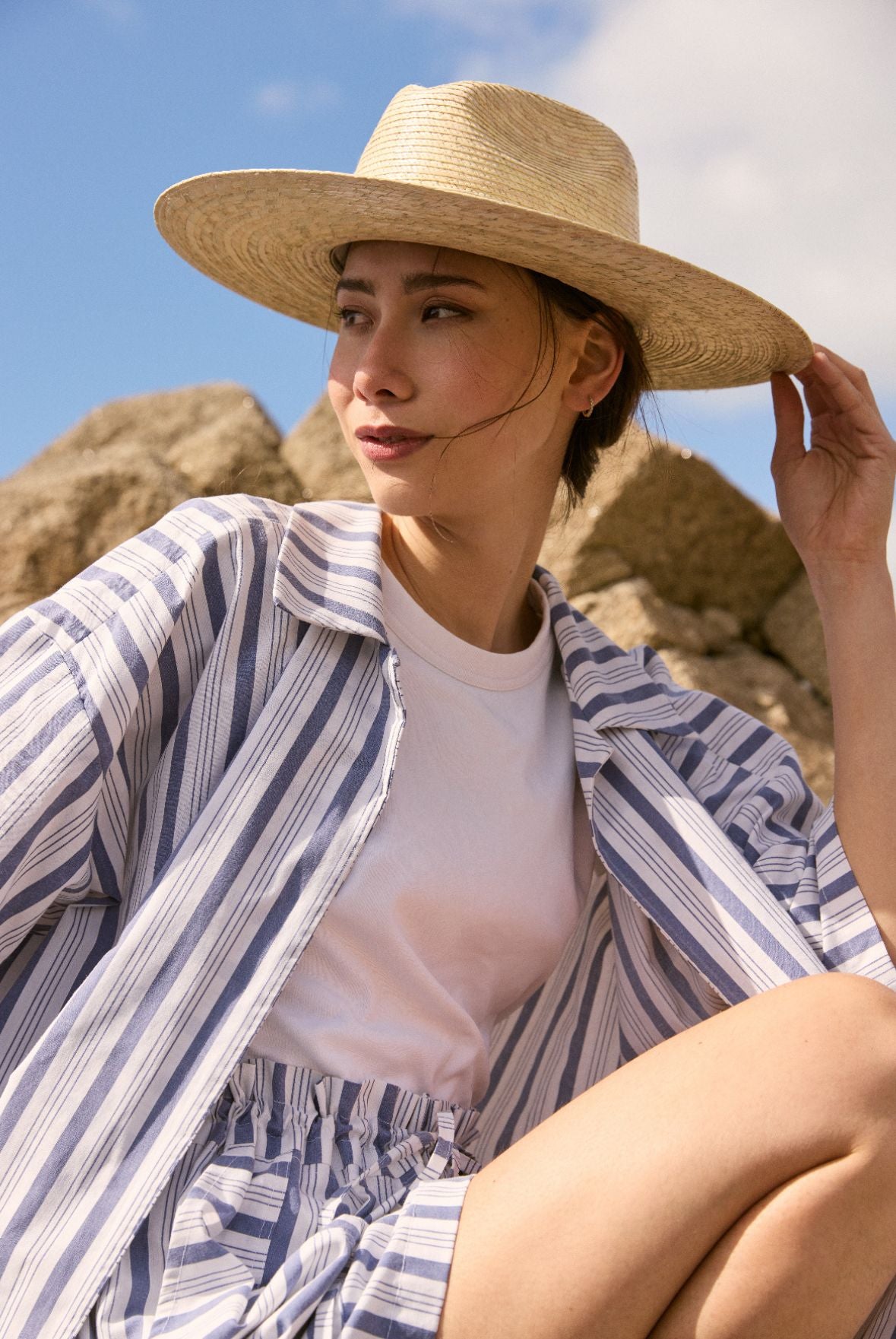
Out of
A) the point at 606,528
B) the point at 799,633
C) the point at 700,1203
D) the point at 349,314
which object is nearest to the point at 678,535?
the point at 606,528

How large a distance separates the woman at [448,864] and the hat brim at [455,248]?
0.03 feet

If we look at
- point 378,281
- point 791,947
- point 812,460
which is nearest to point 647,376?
point 812,460

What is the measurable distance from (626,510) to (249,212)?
198cm

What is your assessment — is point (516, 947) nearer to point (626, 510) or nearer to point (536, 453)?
point (536, 453)

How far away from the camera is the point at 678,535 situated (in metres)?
3.99

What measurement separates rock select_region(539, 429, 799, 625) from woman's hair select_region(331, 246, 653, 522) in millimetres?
1127

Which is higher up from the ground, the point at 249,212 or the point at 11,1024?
the point at 249,212

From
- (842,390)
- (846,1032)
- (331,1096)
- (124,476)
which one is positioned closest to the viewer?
(846,1032)

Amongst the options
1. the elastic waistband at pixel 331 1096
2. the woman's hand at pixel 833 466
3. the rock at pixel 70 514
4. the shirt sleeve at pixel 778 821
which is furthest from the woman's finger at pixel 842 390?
the rock at pixel 70 514

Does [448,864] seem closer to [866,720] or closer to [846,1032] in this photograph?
[846,1032]

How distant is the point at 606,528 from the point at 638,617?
0.90 feet

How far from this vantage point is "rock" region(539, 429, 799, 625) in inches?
149

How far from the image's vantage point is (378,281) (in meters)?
1.96

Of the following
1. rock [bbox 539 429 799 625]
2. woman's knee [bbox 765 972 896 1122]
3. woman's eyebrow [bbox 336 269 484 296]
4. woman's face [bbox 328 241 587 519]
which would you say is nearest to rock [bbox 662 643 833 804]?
rock [bbox 539 429 799 625]
